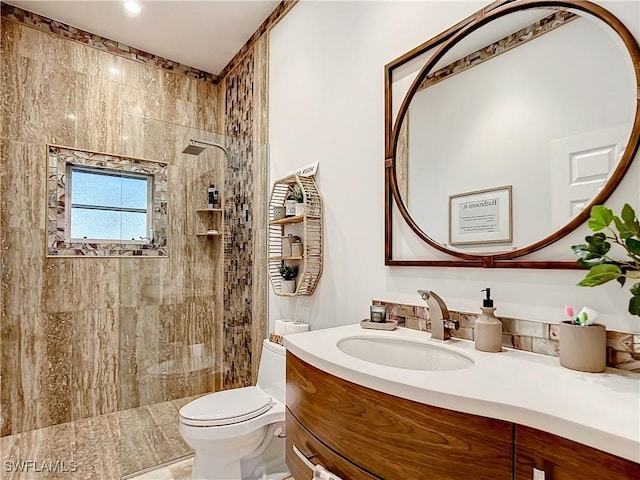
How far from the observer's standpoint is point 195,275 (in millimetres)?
2627

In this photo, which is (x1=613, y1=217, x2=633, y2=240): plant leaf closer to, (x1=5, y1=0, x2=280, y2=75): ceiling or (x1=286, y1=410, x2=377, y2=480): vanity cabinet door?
(x1=286, y1=410, x2=377, y2=480): vanity cabinet door

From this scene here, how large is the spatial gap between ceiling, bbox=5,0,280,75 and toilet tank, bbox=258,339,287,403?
2322mm

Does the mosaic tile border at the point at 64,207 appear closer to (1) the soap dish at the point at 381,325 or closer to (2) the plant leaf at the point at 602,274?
(1) the soap dish at the point at 381,325

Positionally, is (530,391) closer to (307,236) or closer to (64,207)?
(307,236)

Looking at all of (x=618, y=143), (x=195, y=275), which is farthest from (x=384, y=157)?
(x=195, y=275)

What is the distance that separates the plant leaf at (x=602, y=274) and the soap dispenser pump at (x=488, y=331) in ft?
1.12

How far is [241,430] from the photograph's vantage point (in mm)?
1698

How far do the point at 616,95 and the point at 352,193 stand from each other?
3.56 feet

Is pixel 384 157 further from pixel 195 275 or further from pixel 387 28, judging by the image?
pixel 195 275

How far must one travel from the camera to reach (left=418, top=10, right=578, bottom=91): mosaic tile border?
1.12 meters

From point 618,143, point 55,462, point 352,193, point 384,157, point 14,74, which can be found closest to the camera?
point 618,143

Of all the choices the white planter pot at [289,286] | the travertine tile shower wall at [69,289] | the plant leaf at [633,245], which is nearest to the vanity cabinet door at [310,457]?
the plant leaf at [633,245]

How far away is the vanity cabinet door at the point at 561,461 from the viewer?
56 centimetres

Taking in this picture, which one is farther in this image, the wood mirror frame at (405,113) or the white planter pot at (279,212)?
the white planter pot at (279,212)
